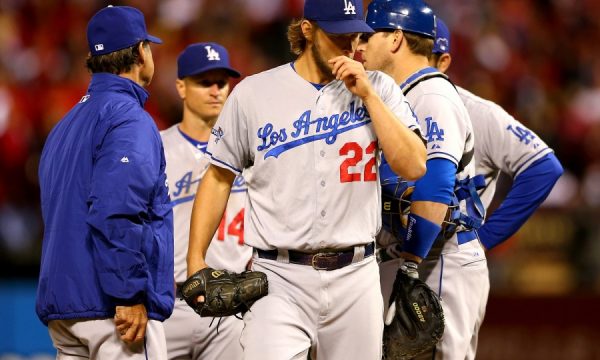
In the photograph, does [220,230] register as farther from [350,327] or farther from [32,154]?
[32,154]

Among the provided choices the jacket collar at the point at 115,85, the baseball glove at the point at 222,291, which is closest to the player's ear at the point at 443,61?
the jacket collar at the point at 115,85

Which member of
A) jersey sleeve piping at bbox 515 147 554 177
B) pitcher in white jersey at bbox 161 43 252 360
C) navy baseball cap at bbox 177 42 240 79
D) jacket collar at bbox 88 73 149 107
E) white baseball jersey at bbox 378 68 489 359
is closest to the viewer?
jacket collar at bbox 88 73 149 107

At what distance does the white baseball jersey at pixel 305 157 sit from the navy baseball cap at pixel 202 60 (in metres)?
1.88

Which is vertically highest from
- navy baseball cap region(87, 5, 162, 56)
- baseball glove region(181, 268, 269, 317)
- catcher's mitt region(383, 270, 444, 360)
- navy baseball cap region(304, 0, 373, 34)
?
navy baseball cap region(304, 0, 373, 34)

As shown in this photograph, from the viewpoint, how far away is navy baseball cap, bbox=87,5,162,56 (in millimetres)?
4992

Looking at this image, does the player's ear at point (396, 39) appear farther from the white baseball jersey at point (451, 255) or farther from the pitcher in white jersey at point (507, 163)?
the pitcher in white jersey at point (507, 163)

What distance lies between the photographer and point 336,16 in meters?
4.68

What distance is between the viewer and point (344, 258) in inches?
184

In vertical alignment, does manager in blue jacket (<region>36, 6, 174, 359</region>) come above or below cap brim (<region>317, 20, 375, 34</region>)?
below

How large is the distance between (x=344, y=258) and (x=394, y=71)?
1.35 metres

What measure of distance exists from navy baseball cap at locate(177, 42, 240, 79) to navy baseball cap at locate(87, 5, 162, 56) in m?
1.61

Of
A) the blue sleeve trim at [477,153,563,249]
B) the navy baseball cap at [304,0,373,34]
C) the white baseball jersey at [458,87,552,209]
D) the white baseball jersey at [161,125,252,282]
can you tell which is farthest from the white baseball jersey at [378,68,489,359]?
the white baseball jersey at [161,125,252,282]

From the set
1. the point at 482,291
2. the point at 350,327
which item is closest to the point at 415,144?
the point at 350,327

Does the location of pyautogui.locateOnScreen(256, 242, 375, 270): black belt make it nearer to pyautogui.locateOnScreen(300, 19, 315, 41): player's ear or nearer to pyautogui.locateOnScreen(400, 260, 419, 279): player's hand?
pyautogui.locateOnScreen(400, 260, 419, 279): player's hand
